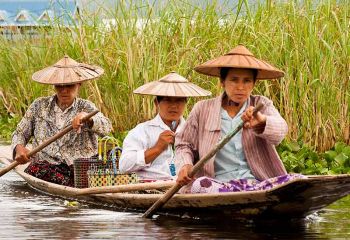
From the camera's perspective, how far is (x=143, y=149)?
845 cm

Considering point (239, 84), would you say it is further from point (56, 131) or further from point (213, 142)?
point (56, 131)

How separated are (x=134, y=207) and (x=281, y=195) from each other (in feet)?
5.56

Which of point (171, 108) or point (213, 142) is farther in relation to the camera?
point (171, 108)

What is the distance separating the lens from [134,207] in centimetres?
834

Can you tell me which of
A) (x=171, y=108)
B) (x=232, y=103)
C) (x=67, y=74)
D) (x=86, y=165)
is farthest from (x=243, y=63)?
(x=67, y=74)

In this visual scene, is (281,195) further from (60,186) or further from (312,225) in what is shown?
(60,186)

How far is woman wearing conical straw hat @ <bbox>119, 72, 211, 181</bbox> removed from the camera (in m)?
8.31

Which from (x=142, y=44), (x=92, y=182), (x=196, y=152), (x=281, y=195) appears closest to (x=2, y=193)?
(x=92, y=182)

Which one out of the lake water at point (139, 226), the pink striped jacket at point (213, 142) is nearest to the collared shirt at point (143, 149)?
the lake water at point (139, 226)

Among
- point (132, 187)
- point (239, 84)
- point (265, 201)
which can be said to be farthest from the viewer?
point (132, 187)

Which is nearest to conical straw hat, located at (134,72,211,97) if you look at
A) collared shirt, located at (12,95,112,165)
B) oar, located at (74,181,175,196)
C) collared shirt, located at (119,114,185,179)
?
collared shirt, located at (119,114,185,179)

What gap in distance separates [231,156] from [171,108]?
1.13m

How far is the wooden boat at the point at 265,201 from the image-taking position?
672 cm

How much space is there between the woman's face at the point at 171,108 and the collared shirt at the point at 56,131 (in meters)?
1.30
